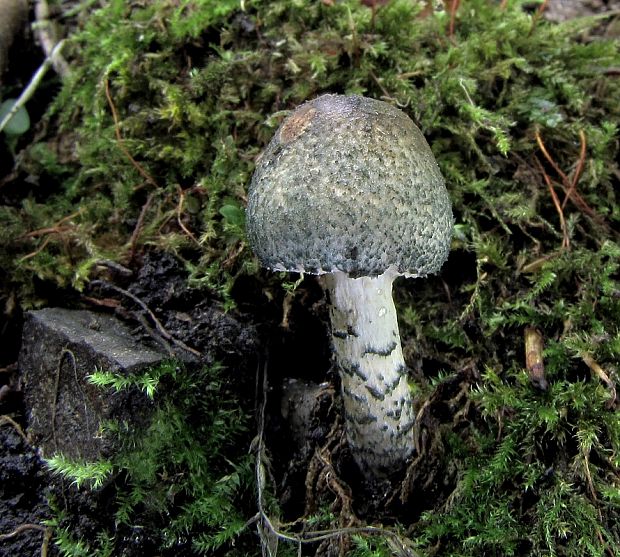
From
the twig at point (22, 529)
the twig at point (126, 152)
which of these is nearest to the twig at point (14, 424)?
the twig at point (22, 529)

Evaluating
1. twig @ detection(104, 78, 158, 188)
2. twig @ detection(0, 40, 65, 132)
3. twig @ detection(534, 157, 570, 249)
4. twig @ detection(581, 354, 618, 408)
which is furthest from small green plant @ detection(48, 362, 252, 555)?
twig @ detection(0, 40, 65, 132)

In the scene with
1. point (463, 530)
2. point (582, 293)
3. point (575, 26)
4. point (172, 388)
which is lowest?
point (463, 530)

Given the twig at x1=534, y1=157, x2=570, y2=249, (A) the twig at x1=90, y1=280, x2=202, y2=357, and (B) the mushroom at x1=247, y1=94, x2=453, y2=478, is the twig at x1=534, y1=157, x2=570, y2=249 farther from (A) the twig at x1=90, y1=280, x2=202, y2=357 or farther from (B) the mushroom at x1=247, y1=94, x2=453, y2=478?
(A) the twig at x1=90, y1=280, x2=202, y2=357

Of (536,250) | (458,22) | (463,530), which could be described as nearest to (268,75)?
(458,22)

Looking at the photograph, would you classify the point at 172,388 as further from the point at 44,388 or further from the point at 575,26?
the point at 575,26

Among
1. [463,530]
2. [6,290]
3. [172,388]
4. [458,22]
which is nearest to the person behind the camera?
[463,530]

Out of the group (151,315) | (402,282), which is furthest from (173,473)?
(402,282)
